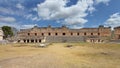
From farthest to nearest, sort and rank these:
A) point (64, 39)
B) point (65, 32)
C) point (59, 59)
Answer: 1. point (65, 32)
2. point (64, 39)
3. point (59, 59)

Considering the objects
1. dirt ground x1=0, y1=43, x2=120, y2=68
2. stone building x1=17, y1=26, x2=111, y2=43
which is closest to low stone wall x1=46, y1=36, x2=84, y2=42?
stone building x1=17, y1=26, x2=111, y2=43

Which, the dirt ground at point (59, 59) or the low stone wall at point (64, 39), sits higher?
the low stone wall at point (64, 39)

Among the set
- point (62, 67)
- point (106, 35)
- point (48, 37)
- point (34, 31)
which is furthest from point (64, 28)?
point (62, 67)

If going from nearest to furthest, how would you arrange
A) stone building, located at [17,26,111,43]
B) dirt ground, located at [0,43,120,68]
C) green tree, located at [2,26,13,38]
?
1. dirt ground, located at [0,43,120,68]
2. stone building, located at [17,26,111,43]
3. green tree, located at [2,26,13,38]

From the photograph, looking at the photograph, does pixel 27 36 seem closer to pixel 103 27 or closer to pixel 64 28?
pixel 64 28

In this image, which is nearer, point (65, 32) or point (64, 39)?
point (64, 39)

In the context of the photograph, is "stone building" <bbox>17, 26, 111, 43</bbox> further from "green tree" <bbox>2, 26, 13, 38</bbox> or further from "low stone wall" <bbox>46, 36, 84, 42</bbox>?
"green tree" <bbox>2, 26, 13, 38</bbox>

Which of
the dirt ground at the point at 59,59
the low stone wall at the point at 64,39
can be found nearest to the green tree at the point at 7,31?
the low stone wall at the point at 64,39

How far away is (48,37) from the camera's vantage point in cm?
6769

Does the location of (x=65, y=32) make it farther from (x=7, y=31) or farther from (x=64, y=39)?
(x=7, y=31)

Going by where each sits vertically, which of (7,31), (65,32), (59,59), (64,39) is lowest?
(59,59)

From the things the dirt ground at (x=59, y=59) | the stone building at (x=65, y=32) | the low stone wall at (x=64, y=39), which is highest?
the stone building at (x=65, y=32)

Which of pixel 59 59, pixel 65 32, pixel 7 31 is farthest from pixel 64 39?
pixel 59 59

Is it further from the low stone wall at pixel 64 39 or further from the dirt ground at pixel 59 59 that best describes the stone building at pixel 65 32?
the dirt ground at pixel 59 59
